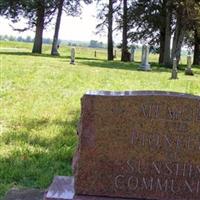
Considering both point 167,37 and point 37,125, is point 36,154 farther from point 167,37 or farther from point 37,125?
point 167,37

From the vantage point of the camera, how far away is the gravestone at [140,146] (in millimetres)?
4930

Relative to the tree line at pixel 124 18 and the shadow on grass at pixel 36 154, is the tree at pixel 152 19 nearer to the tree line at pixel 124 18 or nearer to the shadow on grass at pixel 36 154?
the tree line at pixel 124 18

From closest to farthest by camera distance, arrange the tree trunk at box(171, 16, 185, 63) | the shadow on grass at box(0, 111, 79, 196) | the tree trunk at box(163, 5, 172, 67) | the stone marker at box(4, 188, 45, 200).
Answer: the stone marker at box(4, 188, 45, 200), the shadow on grass at box(0, 111, 79, 196), the tree trunk at box(171, 16, 185, 63), the tree trunk at box(163, 5, 172, 67)

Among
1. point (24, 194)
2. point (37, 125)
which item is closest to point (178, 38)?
point (37, 125)

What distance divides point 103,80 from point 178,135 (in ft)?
44.4

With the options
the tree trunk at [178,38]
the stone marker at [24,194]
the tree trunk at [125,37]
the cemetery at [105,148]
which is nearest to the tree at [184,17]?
the tree trunk at [178,38]

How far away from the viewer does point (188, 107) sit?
4922 millimetres

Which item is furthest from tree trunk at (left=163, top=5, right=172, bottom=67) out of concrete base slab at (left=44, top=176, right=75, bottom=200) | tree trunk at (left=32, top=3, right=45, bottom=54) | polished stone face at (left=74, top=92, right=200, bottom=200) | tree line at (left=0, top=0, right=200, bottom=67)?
polished stone face at (left=74, top=92, right=200, bottom=200)

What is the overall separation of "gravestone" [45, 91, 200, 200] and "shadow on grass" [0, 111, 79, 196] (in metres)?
1.49

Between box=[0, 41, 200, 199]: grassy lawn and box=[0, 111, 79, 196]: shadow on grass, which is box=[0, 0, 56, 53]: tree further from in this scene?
box=[0, 111, 79, 196]: shadow on grass

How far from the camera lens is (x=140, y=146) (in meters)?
4.94

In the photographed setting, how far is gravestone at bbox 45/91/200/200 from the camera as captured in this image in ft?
16.2

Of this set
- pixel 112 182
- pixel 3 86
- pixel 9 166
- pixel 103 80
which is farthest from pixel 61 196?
pixel 103 80

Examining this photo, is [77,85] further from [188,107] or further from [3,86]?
[188,107]
